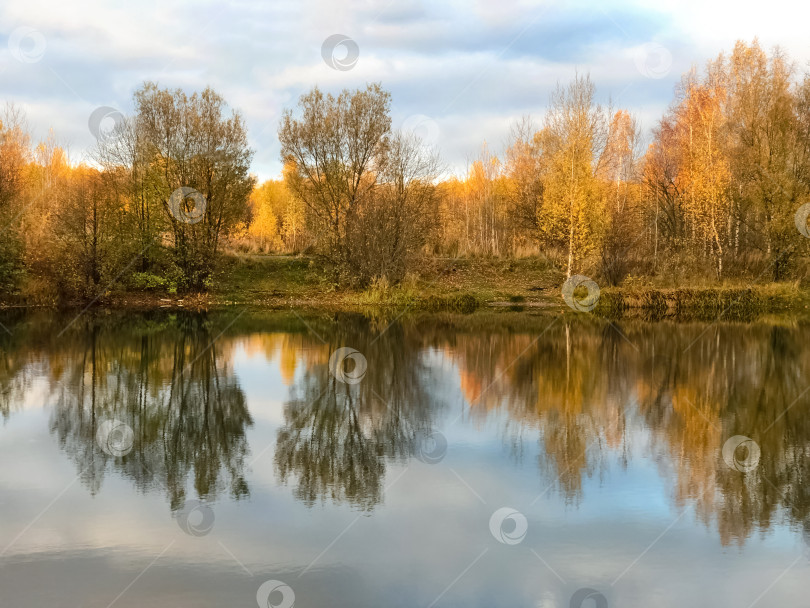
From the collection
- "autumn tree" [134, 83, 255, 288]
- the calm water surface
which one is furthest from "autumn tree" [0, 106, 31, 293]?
the calm water surface

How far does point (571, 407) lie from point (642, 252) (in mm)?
29595

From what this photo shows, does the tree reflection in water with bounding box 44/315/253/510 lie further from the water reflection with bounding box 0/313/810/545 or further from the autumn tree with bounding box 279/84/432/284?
the autumn tree with bounding box 279/84/432/284

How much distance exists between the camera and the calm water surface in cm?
657

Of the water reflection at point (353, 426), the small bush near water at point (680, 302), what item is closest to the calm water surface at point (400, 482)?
the water reflection at point (353, 426)

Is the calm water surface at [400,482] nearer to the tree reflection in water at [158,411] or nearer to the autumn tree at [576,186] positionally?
the tree reflection in water at [158,411]

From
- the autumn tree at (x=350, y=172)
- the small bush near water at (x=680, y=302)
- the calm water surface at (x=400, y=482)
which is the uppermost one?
the autumn tree at (x=350, y=172)

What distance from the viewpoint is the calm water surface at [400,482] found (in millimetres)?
6574

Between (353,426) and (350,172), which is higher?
(350,172)

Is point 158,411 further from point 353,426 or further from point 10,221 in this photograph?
point 10,221

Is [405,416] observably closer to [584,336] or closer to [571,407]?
[571,407]

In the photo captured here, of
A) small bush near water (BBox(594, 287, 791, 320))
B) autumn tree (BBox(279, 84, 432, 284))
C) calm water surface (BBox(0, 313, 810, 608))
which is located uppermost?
autumn tree (BBox(279, 84, 432, 284))

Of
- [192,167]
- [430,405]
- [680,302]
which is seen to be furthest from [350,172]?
[430,405]

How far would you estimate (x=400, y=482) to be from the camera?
9289mm

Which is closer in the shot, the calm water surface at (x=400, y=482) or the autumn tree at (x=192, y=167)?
the calm water surface at (x=400, y=482)
